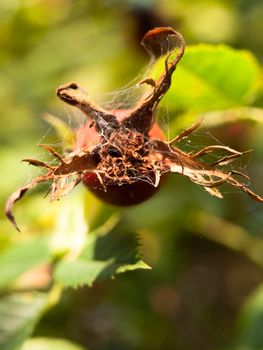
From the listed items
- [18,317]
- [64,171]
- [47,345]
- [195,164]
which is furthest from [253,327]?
[64,171]

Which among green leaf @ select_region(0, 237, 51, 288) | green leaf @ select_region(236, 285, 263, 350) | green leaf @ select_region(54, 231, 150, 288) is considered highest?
green leaf @ select_region(54, 231, 150, 288)

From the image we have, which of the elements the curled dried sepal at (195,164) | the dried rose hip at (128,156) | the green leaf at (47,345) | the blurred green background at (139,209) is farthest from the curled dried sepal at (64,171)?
the green leaf at (47,345)

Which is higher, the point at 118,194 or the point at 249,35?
the point at 118,194

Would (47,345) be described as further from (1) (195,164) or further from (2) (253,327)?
(1) (195,164)

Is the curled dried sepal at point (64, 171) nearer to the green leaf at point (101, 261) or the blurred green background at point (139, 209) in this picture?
the green leaf at point (101, 261)

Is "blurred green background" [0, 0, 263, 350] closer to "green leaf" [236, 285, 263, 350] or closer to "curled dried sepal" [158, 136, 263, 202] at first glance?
"green leaf" [236, 285, 263, 350]

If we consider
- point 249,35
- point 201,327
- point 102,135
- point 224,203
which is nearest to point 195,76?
point 102,135

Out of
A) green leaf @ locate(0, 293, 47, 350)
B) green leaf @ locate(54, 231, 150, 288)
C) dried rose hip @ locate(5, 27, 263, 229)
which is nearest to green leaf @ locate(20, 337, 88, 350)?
green leaf @ locate(0, 293, 47, 350)

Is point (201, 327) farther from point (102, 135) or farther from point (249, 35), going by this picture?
point (102, 135)
